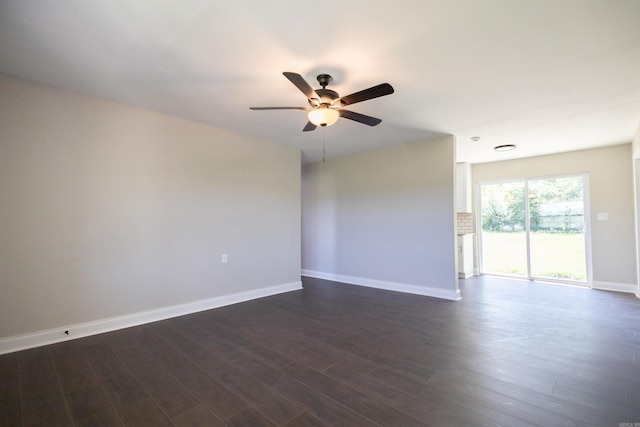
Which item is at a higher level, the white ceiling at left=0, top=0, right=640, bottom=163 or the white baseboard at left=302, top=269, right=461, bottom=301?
the white ceiling at left=0, top=0, right=640, bottom=163

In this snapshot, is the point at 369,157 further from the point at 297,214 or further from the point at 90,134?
the point at 90,134

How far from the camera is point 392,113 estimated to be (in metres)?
3.44

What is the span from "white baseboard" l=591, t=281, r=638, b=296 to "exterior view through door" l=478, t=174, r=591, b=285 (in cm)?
17

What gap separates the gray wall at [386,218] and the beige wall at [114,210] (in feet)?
5.76

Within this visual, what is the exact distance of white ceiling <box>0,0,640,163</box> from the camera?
1781mm

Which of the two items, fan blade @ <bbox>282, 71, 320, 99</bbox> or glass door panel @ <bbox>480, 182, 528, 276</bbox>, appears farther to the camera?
glass door panel @ <bbox>480, 182, 528, 276</bbox>

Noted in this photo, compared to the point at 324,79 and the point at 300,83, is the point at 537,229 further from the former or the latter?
the point at 300,83

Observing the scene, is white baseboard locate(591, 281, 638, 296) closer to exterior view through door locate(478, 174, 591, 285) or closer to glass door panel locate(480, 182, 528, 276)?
exterior view through door locate(478, 174, 591, 285)

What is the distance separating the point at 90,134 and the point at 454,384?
406 centimetres

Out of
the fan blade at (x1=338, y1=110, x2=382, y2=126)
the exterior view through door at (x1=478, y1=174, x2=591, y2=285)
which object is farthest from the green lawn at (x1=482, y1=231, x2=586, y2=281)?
the fan blade at (x1=338, y1=110, x2=382, y2=126)

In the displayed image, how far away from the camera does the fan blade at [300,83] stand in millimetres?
2022

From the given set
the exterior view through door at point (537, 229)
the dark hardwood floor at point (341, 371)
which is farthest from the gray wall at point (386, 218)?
the exterior view through door at point (537, 229)

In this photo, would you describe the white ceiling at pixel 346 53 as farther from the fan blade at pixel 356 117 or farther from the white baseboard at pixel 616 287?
the white baseboard at pixel 616 287

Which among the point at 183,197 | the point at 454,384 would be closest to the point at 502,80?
the point at 454,384
